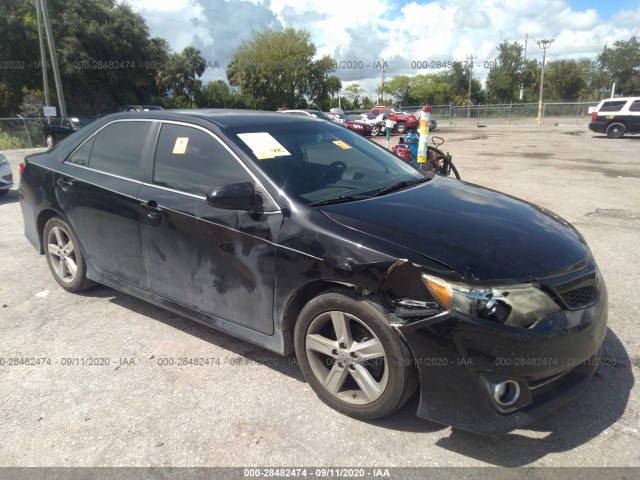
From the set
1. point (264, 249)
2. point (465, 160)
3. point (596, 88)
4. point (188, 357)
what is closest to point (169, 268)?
point (188, 357)

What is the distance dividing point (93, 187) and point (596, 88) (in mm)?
74452

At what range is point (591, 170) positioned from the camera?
12578 millimetres

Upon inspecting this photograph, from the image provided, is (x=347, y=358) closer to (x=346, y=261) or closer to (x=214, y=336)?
(x=346, y=261)

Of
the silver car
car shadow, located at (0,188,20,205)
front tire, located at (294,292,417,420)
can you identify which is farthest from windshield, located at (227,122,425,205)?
the silver car

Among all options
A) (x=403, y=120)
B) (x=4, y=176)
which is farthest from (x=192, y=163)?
(x=403, y=120)

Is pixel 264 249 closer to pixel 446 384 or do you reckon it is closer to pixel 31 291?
pixel 446 384

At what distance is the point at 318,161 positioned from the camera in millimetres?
3445

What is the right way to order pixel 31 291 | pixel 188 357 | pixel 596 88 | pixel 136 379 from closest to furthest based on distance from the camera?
1. pixel 136 379
2. pixel 188 357
3. pixel 31 291
4. pixel 596 88

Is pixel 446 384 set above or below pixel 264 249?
below

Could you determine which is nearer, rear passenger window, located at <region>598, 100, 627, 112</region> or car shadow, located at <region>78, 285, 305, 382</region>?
car shadow, located at <region>78, 285, 305, 382</region>

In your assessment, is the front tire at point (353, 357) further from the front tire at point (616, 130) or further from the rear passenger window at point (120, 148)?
the front tire at point (616, 130)

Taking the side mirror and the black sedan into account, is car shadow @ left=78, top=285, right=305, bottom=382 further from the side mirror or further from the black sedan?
the side mirror

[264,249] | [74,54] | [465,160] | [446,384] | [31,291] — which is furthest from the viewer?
[74,54]

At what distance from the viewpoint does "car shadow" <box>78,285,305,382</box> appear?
3.31m
